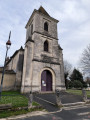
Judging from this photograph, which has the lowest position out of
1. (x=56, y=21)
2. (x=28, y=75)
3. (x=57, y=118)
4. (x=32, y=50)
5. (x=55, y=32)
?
(x=57, y=118)

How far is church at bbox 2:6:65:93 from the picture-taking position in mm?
13648

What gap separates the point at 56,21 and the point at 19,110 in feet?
66.0

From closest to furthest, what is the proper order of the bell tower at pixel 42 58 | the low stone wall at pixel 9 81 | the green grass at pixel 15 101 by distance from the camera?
1. the green grass at pixel 15 101
2. the bell tower at pixel 42 58
3. the low stone wall at pixel 9 81

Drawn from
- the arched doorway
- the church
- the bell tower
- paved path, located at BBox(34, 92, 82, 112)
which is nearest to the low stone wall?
the church

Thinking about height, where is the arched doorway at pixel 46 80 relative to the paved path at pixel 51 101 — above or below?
above

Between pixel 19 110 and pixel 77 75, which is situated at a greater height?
pixel 77 75

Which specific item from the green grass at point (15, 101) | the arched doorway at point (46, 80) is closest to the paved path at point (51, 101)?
the green grass at point (15, 101)

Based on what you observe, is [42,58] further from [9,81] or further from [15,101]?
[15,101]

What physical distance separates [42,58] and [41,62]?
2.87 ft

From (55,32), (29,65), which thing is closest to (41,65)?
(29,65)

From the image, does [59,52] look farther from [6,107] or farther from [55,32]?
[6,107]

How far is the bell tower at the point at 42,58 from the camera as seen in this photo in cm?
1363

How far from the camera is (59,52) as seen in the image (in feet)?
60.7

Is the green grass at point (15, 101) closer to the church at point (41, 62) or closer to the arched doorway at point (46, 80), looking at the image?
the church at point (41, 62)
